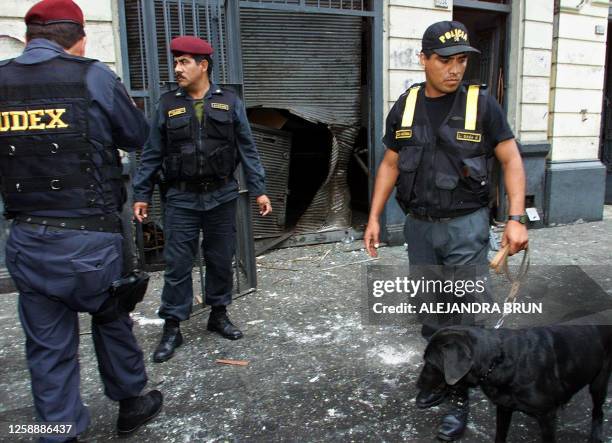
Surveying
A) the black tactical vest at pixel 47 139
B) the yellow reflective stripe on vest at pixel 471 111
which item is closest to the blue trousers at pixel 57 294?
the black tactical vest at pixel 47 139

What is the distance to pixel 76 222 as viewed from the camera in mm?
2125

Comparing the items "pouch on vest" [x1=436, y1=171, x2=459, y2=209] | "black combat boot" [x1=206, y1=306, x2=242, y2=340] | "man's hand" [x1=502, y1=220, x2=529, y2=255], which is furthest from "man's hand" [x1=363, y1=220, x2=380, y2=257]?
"black combat boot" [x1=206, y1=306, x2=242, y2=340]

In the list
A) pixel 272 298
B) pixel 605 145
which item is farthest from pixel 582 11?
pixel 272 298

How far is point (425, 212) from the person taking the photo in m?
2.67

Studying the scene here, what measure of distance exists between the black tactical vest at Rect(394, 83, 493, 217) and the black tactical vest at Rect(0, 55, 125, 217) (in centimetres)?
150

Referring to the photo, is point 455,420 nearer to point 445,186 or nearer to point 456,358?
point 456,358

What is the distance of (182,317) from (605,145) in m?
8.74

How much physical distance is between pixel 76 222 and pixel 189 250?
4.24 feet

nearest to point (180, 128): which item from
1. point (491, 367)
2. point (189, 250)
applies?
point (189, 250)

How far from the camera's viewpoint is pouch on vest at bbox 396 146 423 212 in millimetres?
2598

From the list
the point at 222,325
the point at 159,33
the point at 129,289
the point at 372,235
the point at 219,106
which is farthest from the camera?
the point at 159,33

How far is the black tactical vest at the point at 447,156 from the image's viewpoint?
98.5 inches

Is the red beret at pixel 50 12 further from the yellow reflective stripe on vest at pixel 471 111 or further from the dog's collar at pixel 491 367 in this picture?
the dog's collar at pixel 491 367

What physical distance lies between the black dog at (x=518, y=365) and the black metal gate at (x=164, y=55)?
264 cm
